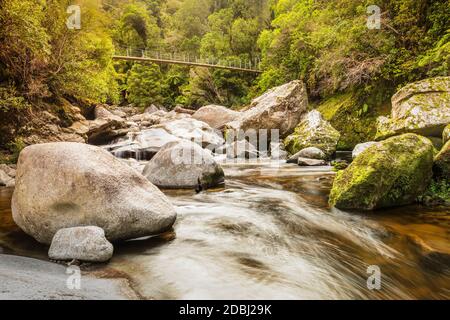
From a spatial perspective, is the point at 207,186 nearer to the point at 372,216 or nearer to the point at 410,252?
the point at 372,216

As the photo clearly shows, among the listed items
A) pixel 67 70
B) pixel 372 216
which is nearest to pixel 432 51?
pixel 372 216

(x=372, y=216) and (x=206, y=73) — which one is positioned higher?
(x=206, y=73)

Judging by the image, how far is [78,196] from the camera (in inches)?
127

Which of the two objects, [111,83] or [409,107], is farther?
[111,83]

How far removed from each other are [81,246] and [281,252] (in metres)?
2.08

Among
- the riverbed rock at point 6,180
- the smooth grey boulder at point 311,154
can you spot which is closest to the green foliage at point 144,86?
the smooth grey boulder at point 311,154

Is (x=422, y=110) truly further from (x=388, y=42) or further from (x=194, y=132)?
(x=194, y=132)

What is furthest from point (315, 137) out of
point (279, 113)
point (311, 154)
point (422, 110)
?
point (422, 110)

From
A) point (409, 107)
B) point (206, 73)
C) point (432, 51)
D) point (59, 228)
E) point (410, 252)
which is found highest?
point (206, 73)

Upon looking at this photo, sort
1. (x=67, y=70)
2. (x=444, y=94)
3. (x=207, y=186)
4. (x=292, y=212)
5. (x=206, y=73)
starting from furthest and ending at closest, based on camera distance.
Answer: (x=206, y=73)
(x=67, y=70)
(x=444, y=94)
(x=207, y=186)
(x=292, y=212)

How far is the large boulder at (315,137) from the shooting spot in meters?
11.3

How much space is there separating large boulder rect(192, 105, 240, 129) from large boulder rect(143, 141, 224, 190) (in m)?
12.7

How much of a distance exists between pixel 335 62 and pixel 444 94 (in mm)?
5257

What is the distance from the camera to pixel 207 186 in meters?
6.66
